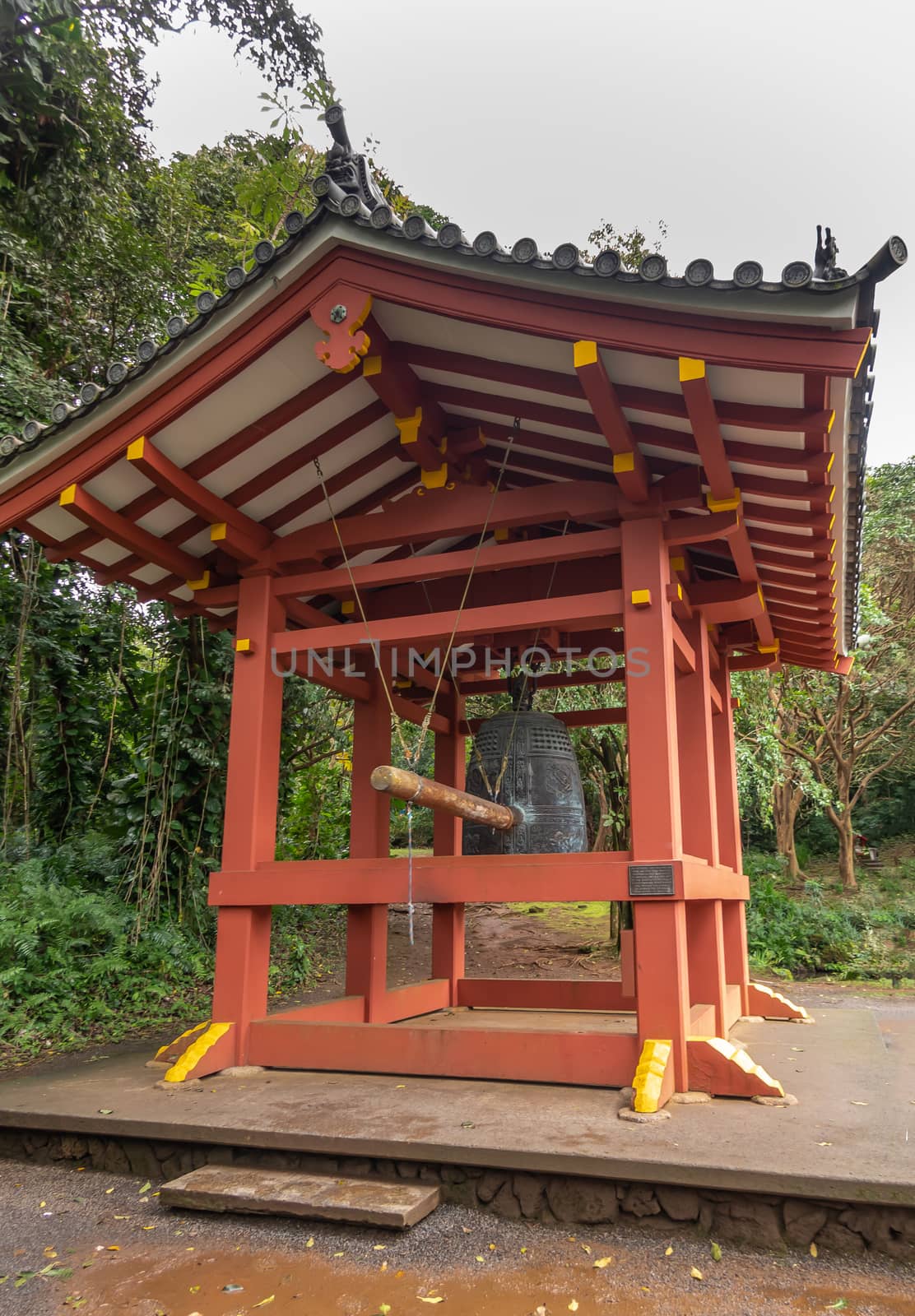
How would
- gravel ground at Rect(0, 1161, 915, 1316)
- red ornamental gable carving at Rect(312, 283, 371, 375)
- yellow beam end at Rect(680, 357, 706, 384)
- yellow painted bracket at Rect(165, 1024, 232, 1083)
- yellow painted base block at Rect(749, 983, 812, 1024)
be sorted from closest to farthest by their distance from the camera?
1. gravel ground at Rect(0, 1161, 915, 1316)
2. yellow beam end at Rect(680, 357, 706, 384)
3. red ornamental gable carving at Rect(312, 283, 371, 375)
4. yellow painted bracket at Rect(165, 1024, 232, 1083)
5. yellow painted base block at Rect(749, 983, 812, 1024)

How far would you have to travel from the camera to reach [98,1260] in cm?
283

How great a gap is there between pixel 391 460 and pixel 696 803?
2.99 metres

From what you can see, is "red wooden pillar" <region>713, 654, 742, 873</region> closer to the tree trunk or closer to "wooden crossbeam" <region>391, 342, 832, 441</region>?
"wooden crossbeam" <region>391, 342, 832, 441</region>

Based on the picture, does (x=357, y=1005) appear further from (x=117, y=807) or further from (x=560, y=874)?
(x=117, y=807)

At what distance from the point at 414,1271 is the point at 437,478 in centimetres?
378

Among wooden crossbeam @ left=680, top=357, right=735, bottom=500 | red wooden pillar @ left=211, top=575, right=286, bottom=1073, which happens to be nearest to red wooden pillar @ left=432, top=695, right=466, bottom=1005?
red wooden pillar @ left=211, top=575, right=286, bottom=1073

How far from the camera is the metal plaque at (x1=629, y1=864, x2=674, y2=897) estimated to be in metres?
3.91

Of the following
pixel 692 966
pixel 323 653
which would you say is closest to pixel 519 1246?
pixel 692 966

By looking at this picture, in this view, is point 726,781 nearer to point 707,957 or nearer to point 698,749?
point 698,749

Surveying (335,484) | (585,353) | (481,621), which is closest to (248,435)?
(335,484)

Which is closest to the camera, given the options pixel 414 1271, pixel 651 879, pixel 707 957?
pixel 414 1271

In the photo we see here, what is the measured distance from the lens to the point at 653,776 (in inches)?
160

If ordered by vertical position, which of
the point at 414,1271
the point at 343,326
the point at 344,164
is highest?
the point at 344,164

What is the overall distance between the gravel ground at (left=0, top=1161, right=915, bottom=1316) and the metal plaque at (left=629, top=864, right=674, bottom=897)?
1371 mm
